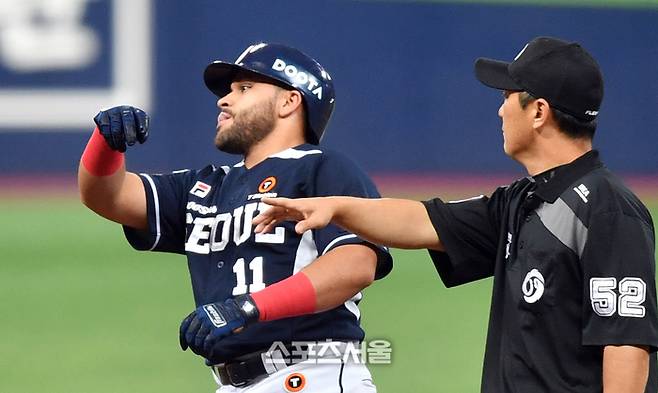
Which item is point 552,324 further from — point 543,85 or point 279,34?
point 279,34

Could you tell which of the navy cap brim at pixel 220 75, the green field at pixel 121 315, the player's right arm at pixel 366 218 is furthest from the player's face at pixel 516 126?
the green field at pixel 121 315

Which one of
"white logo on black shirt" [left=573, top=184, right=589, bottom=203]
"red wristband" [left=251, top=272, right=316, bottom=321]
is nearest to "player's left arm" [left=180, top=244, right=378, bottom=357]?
"red wristband" [left=251, top=272, right=316, bottom=321]

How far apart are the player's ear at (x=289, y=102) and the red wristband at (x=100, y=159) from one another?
0.52 meters

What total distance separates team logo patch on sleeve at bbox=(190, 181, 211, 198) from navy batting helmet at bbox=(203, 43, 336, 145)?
1.20 feet

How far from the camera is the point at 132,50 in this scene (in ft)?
27.2

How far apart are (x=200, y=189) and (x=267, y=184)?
269mm

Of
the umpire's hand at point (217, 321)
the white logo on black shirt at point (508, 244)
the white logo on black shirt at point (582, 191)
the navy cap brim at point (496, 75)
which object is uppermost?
the navy cap brim at point (496, 75)

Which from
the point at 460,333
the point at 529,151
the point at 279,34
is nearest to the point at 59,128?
the point at 279,34

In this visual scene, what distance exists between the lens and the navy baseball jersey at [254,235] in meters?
3.37

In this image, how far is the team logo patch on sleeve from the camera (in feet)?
12.1

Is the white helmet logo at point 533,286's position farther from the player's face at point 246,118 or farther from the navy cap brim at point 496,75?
the player's face at point 246,118

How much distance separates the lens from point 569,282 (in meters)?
2.76

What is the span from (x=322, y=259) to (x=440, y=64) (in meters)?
5.58

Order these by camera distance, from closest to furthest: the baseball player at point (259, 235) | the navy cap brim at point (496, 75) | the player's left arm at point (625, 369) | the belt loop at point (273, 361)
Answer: the player's left arm at point (625, 369) < the navy cap brim at point (496, 75) < the baseball player at point (259, 235) < the belt loop at point (273, 361)
